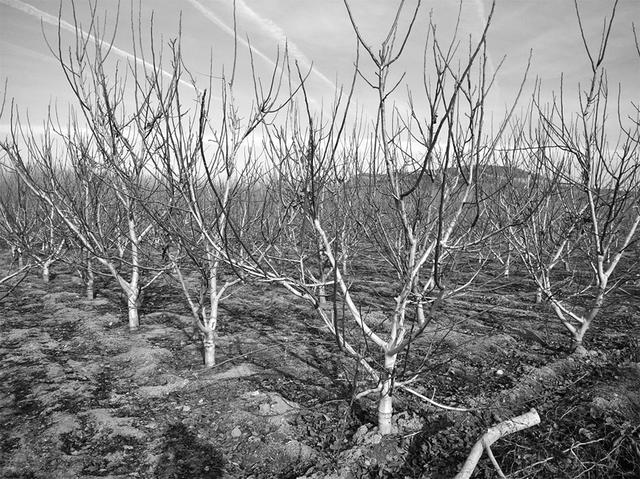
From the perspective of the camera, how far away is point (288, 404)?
3.30m

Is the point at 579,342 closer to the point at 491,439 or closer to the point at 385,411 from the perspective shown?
the point at 491,439

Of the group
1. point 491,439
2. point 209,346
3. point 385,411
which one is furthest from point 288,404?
point 491,439

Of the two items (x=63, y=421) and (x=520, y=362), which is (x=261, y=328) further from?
(x=520, y=362)

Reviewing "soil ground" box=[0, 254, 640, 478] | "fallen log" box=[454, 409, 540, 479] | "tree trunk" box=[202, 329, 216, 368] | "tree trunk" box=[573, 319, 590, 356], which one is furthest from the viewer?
"tree trunk" box=[573, 319, 590, 356]

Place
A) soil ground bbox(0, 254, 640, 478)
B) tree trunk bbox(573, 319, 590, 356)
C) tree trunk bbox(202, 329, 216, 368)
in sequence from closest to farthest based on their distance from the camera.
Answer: soil ground bbox(0, 254, 640, 478) → tree trunk bbox(202, 329, 216, 368) → tree trunk bbox(573, 319, 590, 356)

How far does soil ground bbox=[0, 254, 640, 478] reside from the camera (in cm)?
261

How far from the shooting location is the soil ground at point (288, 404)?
8.55 feet

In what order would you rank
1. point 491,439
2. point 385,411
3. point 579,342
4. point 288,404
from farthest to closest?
point 579,342, point 288,404, point 385,411, point 491,439

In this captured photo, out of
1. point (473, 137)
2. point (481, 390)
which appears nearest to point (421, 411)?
point (481, 390)

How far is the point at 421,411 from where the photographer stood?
10.4 ft

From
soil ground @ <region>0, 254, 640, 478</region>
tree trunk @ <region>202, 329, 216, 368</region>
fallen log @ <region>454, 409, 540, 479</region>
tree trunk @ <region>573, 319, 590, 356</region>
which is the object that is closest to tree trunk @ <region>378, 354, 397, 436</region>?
soil ground @ <region>0, 254, 640, 478</region>

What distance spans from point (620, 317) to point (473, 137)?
237 inches

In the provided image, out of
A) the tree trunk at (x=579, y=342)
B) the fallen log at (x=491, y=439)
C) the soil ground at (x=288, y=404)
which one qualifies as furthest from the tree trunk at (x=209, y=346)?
the tree trunk at (x=579, y=342)

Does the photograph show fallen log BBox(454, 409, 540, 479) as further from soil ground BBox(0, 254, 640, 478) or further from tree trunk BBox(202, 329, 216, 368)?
tree trunk BBox(202, 329, 216, 368)
